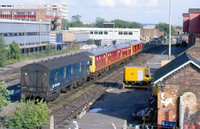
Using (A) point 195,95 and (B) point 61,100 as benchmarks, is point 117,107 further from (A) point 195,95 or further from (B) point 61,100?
(A) point 195,95

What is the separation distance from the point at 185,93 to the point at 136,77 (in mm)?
11760

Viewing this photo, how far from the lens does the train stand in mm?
23328

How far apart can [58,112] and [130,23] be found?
568ft

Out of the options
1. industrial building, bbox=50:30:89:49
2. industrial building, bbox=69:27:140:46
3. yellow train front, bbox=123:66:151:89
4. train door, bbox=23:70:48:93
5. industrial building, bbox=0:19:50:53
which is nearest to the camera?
train door, bbox=23:70:48:93

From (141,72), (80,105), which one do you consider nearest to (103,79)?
(141,72)

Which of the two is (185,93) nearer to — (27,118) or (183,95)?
(183,95)

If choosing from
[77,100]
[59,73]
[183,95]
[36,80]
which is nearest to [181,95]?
[183,95]

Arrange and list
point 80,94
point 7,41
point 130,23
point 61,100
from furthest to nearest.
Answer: point 130,23, point 7,41, point 80,94, point 61,100

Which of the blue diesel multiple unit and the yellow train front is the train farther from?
the yellow train front

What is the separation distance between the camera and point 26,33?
6050cm

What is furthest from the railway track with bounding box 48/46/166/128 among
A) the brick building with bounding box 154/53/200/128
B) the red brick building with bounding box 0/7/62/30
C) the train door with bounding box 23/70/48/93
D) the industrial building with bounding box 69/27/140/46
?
the industrial building with bounding box 69/27/140/46

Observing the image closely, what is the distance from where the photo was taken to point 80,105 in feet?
80.6

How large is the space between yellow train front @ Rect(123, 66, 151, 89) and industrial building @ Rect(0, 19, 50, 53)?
Answer: 95.9ft

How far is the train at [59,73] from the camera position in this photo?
23328 millimetres
